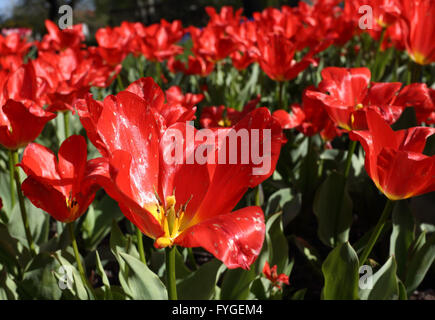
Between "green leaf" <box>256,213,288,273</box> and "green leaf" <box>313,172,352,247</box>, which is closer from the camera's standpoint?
"green leaf" <box>256,213,288,273</box>

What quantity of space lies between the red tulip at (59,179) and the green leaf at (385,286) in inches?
30.6

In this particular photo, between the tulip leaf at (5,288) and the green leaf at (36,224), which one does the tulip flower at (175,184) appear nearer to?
the tulip leaf at (5,288)

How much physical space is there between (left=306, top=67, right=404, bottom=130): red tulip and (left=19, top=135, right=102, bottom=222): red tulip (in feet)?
2.04

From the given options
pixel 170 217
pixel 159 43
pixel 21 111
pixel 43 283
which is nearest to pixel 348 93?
pixel 170 217

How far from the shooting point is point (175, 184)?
2.70 ft

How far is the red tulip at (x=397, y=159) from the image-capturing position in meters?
0.86

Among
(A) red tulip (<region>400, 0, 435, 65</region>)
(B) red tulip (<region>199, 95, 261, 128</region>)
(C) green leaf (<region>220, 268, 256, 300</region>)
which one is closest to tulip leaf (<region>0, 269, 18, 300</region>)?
(C) green leaf (<region>220, 268, 256, 300</region>)

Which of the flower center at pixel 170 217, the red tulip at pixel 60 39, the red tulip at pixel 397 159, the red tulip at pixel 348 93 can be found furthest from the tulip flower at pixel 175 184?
the red tulip at pixel 60 39

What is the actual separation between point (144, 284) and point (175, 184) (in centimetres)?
39

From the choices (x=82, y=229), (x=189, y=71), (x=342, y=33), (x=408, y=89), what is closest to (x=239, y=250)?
(x=408, y=89)

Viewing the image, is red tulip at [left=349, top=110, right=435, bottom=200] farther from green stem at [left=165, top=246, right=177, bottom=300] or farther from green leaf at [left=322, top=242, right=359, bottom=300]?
green stem at [left=165, top=246, right=177, bottom=300]

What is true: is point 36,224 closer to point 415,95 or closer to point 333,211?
point 333,211

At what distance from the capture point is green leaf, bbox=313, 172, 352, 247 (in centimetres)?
164
